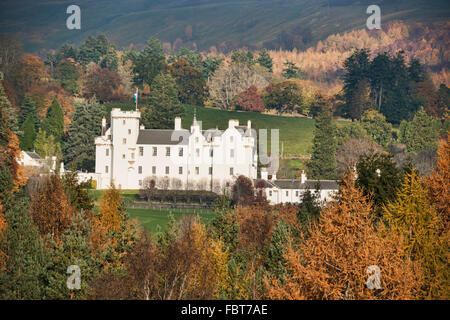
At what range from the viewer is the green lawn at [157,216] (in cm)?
7094

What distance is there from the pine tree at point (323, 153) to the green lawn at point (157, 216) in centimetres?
2693

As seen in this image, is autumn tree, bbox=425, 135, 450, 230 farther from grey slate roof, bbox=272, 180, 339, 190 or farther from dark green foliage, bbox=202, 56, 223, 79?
dark green foliage, bbox=202, 56, 223, 79

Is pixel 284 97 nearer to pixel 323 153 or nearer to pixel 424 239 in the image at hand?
pixel 323 153

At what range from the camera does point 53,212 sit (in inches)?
1998

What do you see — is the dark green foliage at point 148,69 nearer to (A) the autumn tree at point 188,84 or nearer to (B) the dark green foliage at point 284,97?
(A) the autumn tree at point 188,84

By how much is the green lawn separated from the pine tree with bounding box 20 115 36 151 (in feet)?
99.3

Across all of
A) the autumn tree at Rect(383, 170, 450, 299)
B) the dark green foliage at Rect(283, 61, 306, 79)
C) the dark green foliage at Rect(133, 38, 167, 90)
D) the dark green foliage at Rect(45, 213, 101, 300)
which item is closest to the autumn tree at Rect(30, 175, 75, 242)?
the dark green foliage at Rect(45, 213, 101, 300)

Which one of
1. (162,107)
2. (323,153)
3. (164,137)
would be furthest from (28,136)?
(323,153)

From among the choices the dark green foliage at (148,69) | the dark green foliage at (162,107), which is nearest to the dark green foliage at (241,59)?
the dark green foliage at (148,69)

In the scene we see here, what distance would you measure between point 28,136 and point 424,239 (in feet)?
254

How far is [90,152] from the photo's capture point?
356 feet

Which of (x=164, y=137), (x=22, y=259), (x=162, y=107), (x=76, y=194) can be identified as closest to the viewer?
(x=22, y=259)

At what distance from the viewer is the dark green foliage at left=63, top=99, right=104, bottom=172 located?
107 metres

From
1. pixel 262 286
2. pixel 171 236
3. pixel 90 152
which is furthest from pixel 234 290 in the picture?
pixel 90 152
